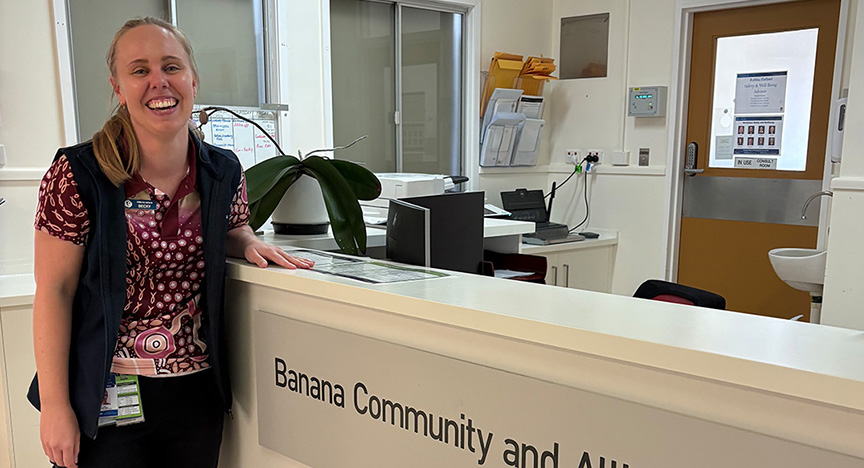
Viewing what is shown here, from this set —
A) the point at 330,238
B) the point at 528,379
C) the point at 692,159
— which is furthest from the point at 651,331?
the point at 692,159

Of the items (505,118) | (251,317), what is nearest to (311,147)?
(505,118)

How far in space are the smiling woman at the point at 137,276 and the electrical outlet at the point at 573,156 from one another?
374 cm

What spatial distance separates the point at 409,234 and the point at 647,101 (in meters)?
3.18

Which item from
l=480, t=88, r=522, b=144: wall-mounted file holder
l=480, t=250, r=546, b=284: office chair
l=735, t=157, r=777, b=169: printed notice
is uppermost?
l=480, t=88, r=522, b=144: wall-mounted file holder

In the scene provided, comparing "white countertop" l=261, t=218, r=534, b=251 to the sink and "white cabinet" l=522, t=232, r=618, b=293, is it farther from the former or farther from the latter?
the sink

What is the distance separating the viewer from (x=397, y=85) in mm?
4336

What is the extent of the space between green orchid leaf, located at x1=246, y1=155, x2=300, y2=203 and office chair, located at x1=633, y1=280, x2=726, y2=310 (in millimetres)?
1206

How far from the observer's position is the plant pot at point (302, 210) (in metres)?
2.26

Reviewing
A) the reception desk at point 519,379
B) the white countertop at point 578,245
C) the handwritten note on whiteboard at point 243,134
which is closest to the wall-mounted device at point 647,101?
the white countertop at point 578,245

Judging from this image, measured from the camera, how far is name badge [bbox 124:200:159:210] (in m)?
1.34

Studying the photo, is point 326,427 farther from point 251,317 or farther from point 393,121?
point 393,121

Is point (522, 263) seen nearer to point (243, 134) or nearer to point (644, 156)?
point (243, 134)

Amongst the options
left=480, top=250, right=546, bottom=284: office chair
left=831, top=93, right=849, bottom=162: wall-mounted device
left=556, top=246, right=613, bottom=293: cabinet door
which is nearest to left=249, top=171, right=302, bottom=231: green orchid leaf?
left=480, top=250, right=546, bottom=284: office chair

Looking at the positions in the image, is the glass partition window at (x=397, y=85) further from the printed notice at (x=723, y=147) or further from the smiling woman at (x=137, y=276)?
the smiling woman at (x=137, y=276)
